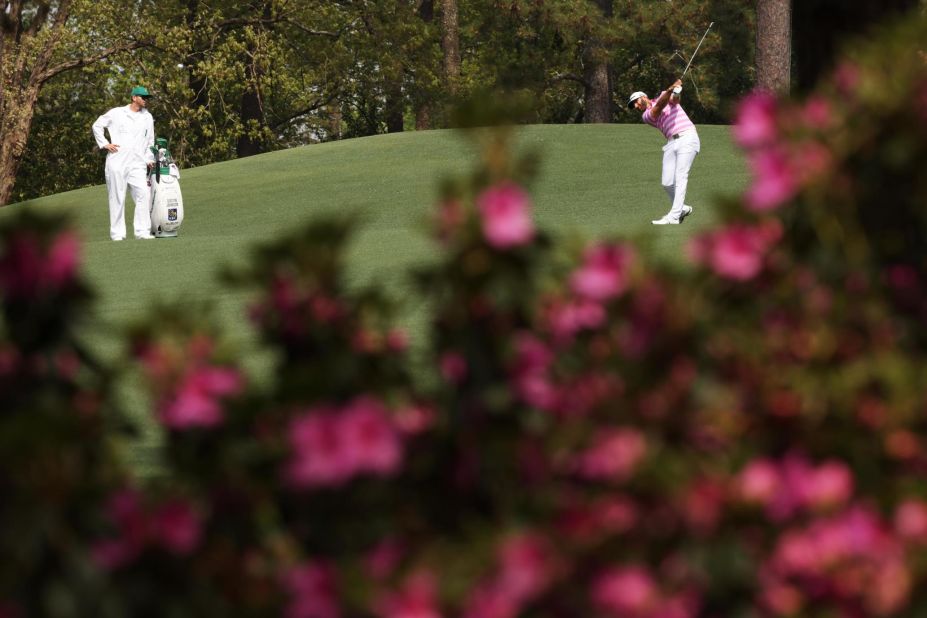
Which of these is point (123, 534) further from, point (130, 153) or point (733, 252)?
point (130, 153)

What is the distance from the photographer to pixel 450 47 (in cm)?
4409

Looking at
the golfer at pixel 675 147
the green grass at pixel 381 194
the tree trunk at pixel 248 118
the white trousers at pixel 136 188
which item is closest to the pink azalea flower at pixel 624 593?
the green grass at pixel 381 194

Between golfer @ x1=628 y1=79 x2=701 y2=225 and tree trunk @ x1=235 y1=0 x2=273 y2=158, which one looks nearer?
golfer @ x1=628 y1=79 x2=701 y2=225

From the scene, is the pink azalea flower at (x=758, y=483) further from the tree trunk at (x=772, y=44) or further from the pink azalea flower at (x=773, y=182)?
the tree trunk at (x=772, y=44)

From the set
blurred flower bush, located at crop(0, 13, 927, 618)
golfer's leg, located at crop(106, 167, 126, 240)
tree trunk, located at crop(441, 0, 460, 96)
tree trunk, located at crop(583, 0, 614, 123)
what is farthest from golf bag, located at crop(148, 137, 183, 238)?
tree trunk, located at crop(583, 0, 614, 123)

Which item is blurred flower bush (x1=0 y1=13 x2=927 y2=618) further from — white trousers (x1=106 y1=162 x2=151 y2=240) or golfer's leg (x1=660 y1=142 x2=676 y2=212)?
white trousers (x1=106 y1=162 x2=151 y2=240)

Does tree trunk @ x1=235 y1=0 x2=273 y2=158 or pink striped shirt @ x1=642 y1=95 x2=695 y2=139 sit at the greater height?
pink striped shirt @ x1=642 y1=95 x2=695 y2=139

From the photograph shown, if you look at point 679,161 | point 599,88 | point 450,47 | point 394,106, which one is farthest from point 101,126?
point 599,88

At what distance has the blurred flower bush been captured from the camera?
231 centimetres

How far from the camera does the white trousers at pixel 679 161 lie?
60.6 ft

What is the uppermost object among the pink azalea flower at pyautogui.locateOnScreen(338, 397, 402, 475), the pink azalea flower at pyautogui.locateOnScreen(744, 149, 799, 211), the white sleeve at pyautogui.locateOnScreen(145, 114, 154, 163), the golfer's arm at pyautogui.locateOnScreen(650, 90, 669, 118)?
the pink azalea flower at pyautogui.locateOnScreen(744, 149, 799, 211)

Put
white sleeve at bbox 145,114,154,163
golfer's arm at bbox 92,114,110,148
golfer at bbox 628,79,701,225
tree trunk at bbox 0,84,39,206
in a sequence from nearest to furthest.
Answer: golfer at bbox 628,79,701,225 → golfer's arm at bbox 92,114,110,148 → white sleeve at bbox 145,114,154,163 → tree trunk at bbox 0,84,39,206

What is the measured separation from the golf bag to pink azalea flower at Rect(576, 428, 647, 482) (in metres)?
18.2

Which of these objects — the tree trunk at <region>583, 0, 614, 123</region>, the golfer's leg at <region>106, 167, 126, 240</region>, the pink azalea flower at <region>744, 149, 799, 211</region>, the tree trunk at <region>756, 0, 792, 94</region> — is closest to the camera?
the pink azalea flower at <region>744, 149, 799, 211</region>
